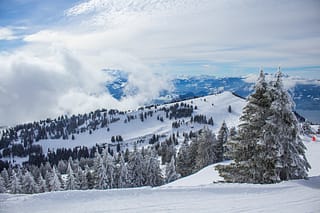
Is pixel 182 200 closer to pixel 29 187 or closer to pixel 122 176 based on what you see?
pixel 122 176

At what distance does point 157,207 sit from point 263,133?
945 cm

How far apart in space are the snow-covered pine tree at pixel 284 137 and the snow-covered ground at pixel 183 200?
263 centimetres

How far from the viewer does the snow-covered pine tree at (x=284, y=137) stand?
50.4 feet

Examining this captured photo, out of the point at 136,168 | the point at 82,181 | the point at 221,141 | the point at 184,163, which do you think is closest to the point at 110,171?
the point at 136,168

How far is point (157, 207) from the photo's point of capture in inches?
382

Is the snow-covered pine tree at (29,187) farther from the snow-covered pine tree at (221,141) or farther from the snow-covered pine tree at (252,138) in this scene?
the snow-covered pine tree at (252,138)

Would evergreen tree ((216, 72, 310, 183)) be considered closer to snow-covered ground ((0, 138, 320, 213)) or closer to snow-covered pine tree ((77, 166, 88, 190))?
snow-covered ground ((0, 138, 320, 213))

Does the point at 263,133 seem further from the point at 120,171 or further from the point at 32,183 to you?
the point at 32,183

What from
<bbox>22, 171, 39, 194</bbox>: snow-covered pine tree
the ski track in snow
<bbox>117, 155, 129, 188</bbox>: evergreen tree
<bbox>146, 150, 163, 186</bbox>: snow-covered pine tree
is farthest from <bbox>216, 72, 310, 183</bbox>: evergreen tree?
<bbox>22, 171, 39, 194</bbox>: snow-covered pine tree

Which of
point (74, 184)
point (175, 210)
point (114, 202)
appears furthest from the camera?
point (74, 184)

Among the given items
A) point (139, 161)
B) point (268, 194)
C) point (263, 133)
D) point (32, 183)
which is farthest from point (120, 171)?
point (268, 194)

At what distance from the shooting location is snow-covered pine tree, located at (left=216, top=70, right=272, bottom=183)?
53.2ft

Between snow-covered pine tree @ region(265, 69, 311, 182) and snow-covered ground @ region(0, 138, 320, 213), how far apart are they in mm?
2631

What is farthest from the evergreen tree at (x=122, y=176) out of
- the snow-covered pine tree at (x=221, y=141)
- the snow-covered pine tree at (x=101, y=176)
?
the snow-covered pine tree at (x=221, y=141)
